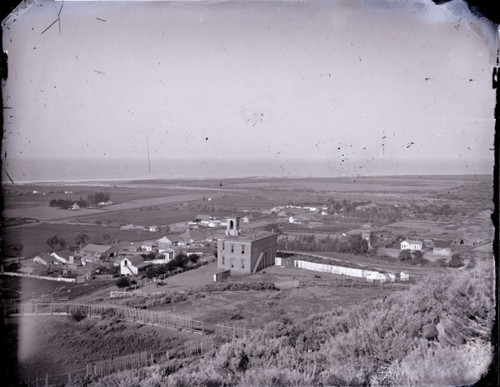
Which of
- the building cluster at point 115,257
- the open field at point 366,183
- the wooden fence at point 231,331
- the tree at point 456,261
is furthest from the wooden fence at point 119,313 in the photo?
the tree at point 456,261

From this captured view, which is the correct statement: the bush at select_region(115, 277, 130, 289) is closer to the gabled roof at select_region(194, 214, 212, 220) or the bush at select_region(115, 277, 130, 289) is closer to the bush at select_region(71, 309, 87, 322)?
the bush at select_region(71, 309, 87, 322)

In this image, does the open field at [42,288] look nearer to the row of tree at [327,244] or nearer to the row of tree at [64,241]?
the row of tree at [64,241]

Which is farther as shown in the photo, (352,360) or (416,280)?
(416,280)

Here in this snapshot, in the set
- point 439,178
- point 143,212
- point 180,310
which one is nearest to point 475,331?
point 439,178

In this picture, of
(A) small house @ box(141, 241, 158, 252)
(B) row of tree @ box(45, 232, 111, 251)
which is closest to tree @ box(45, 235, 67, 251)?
(B) row of tree @ box(45, 232, 111, 251)

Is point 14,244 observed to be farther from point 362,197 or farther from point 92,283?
point 362,197

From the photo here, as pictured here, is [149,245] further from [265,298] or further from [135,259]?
[265,298]
